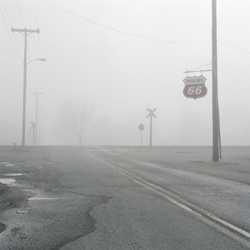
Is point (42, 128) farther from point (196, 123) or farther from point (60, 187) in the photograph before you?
point (60, 187)

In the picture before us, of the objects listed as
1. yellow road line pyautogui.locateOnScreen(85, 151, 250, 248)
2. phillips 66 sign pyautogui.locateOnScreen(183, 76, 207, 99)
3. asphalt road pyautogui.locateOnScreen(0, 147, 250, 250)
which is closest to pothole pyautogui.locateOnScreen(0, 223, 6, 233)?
asphalt road pyautogui.locateOnScreen(0, 147, 250, 250)

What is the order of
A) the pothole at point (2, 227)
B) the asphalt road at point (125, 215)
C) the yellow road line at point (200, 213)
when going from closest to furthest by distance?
the asphalt road at point (125, 215) < the yellow road line at point (200, 213) < the pothole at point (2, 227)

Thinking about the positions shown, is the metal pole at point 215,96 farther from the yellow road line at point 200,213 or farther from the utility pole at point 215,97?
the yellow road line at point 200,213

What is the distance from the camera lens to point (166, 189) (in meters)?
8.54

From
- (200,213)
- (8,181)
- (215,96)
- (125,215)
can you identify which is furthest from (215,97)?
(125,215)

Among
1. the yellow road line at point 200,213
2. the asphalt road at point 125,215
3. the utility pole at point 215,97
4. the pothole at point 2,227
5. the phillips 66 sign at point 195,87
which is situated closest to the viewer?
the asphalt road at point 125,215

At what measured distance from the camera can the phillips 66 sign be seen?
19172 mm

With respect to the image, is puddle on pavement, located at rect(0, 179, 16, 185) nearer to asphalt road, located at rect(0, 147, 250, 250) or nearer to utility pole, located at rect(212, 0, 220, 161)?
asphalt road, located at rect(0, 147, 250, 250)

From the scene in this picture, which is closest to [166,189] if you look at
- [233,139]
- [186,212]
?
[186,212]

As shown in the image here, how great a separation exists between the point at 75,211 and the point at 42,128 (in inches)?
4359

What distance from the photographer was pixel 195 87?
19.3 metres

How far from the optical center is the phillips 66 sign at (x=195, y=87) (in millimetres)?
19172

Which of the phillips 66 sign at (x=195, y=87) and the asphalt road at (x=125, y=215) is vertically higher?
the phillips 66 sign at (x=195, y=87)

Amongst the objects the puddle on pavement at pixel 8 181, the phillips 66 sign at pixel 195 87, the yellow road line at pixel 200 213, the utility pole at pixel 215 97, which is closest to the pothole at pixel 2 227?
the yellow road line at pixel 200 213
